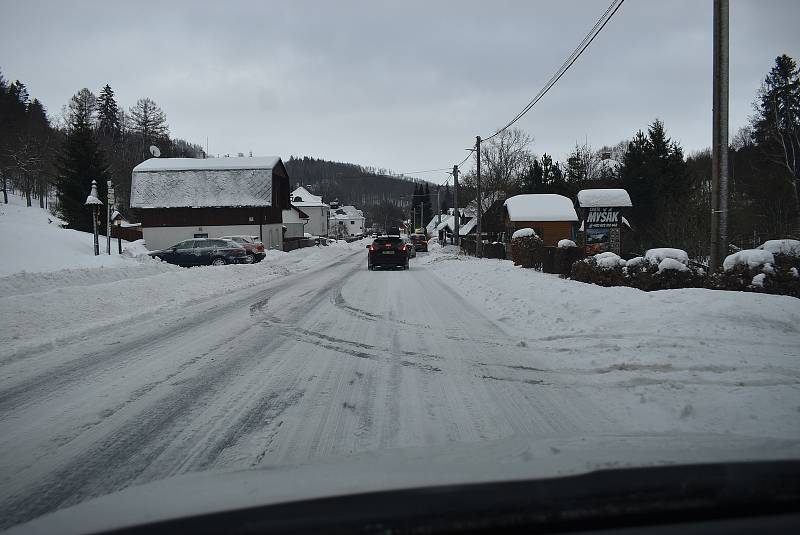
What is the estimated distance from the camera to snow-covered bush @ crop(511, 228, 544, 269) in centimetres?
2002

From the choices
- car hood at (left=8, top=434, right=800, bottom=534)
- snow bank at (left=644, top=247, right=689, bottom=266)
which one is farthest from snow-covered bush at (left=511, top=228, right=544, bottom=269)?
car hood at (left=8, top=434, right=800, bottom=534)

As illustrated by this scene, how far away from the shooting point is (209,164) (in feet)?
155

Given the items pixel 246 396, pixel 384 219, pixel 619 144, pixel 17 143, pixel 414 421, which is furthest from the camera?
pixel 384 219

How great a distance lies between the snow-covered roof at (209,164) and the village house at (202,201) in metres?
0.09

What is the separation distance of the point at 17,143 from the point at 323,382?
69031 millimetres

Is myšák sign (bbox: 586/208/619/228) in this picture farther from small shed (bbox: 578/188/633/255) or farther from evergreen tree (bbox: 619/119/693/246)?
evergreen tree (bbox: 619/119/693/246)

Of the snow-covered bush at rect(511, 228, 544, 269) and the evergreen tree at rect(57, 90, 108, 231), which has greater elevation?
the evergreen tree at rect(57, 90, 108, 231)

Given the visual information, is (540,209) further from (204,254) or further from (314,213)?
(314,213)

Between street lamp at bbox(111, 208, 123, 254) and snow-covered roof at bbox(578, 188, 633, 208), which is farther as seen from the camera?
snow-covered roof at bbox(578, 188, 633, 208)

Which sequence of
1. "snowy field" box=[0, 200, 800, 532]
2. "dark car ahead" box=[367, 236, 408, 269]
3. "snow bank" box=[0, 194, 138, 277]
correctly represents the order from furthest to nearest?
"dark car ahead" box=[367, 236, 408, 269], "snow bank" box=[0, 194, 138, 277], "snowy field" box=[0, 200, 800, 532]

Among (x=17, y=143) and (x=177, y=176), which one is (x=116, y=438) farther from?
(x=17, y=143)

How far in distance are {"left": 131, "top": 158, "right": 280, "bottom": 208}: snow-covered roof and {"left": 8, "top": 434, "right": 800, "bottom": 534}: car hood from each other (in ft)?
142

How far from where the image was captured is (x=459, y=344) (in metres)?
7.74

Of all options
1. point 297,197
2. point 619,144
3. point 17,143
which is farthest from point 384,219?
point 17,143
